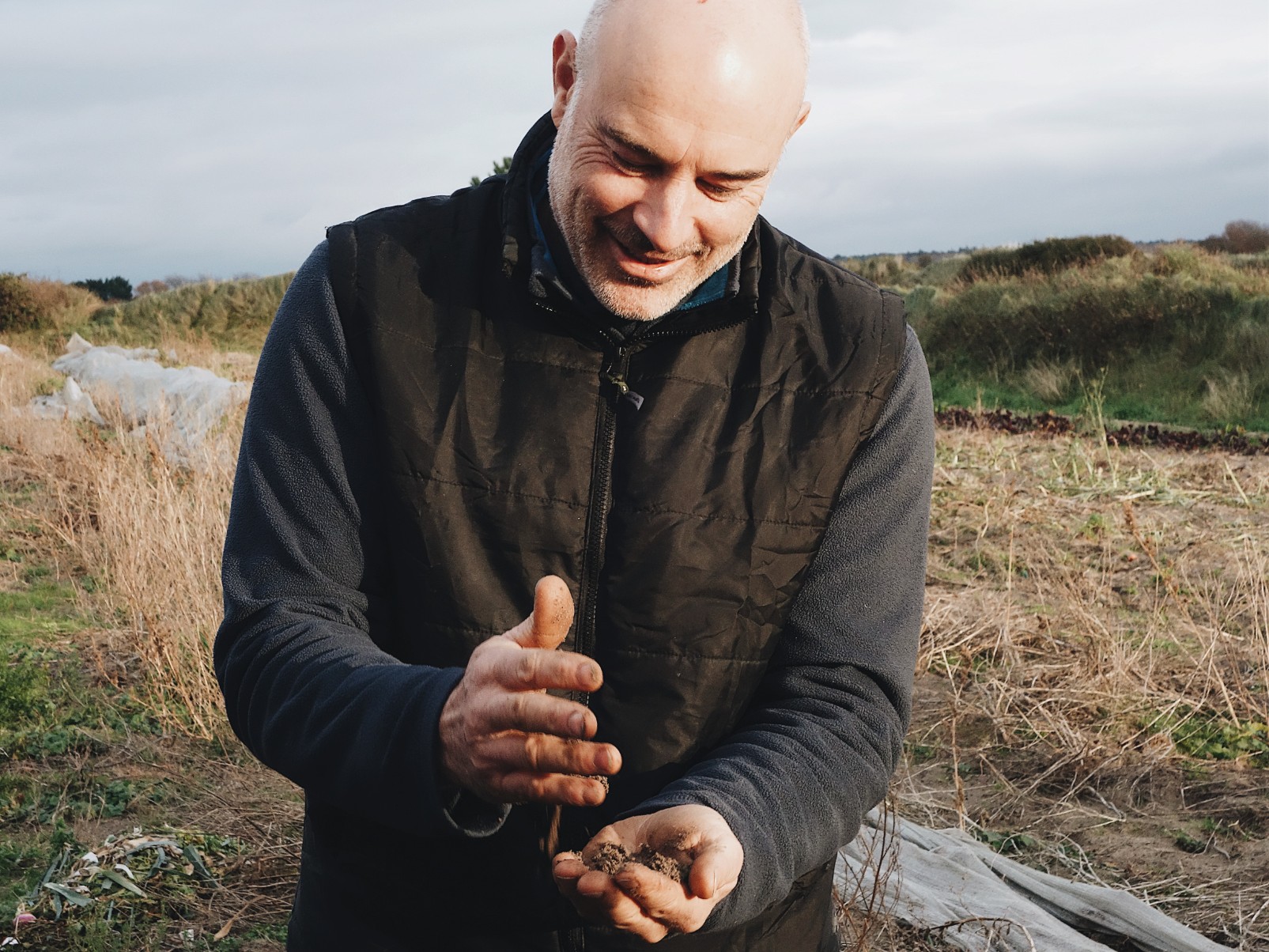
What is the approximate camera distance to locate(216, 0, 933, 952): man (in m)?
1.73

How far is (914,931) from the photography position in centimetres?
311

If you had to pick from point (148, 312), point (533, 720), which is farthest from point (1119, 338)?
point (148, 312)

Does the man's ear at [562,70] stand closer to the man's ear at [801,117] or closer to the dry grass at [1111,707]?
the man's ear at [801,117]

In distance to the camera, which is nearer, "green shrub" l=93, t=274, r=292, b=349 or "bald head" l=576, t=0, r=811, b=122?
"bald head" l=576, t=0, r=811, b=122

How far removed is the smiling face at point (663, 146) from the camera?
1.71m

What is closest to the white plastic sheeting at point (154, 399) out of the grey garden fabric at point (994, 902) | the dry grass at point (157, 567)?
the dry grass at point (157, 567)

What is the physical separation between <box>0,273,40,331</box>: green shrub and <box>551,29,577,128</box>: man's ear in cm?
2632

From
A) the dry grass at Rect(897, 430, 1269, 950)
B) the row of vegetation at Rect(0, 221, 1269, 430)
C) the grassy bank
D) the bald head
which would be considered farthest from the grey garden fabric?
the grassy bank

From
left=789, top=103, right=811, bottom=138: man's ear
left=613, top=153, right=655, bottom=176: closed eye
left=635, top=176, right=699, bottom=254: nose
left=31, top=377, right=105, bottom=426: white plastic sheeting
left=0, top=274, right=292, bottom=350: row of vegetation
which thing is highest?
left=0, top=274, right=292, bottom=350: row of vegetation

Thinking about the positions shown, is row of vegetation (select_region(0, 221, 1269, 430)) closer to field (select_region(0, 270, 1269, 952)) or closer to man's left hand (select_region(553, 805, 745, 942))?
field (select_region(0, 270, 1269, 952))

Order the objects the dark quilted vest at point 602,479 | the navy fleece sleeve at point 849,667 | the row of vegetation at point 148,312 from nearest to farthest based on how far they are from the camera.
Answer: the navy fleece sleeve at point 849,667, the dark quilted vest at point 602,479, the row of vegetation at point 148,312

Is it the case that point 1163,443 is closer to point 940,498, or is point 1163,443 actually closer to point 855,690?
point 940,498

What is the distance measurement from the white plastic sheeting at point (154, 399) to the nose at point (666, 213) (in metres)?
6.21

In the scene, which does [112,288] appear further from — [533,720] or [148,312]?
[533,720]
